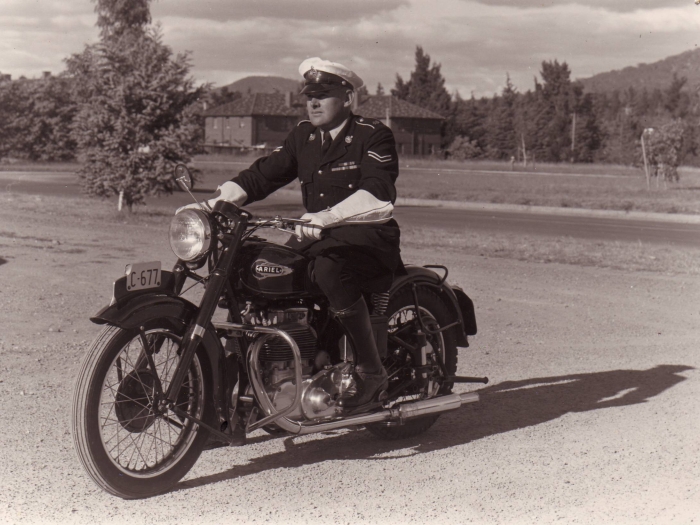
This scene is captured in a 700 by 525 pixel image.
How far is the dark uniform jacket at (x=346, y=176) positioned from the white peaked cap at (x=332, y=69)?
18 centimetres

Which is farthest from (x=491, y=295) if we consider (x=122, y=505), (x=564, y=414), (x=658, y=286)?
(x=122, y=505)

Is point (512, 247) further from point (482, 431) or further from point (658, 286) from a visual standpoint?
point (482, 431)

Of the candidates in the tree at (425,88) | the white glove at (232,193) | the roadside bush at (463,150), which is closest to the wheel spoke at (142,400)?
the white glove at (232,193)

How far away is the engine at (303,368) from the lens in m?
4.11

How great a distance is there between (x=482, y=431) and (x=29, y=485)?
2.47 m

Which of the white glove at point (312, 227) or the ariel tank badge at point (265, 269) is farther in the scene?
the ariel tank badge at point (265, 269)

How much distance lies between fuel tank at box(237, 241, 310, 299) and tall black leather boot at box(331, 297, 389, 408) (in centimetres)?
23

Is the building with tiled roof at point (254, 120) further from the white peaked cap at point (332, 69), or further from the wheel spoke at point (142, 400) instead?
the wheel spoke at point (142, 400)

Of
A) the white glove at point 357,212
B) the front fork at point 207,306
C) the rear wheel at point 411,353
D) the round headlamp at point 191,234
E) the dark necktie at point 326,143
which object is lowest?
the rear wheel at point 411,353

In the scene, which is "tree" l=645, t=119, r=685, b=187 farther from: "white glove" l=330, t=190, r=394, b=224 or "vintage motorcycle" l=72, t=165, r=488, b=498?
"white glove" l=330, t=190, r=394, b=224

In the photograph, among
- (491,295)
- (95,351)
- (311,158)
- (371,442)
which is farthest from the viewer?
(491,295)

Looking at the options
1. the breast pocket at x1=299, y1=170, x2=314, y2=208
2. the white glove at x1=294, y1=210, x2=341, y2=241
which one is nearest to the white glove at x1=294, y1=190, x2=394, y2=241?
the white glove at x1=294, y1=210, x2=341, y2=241

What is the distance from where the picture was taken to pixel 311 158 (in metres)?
4.44

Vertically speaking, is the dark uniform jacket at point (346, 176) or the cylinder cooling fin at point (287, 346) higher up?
the dark uniform jacket at point (346, 176)
